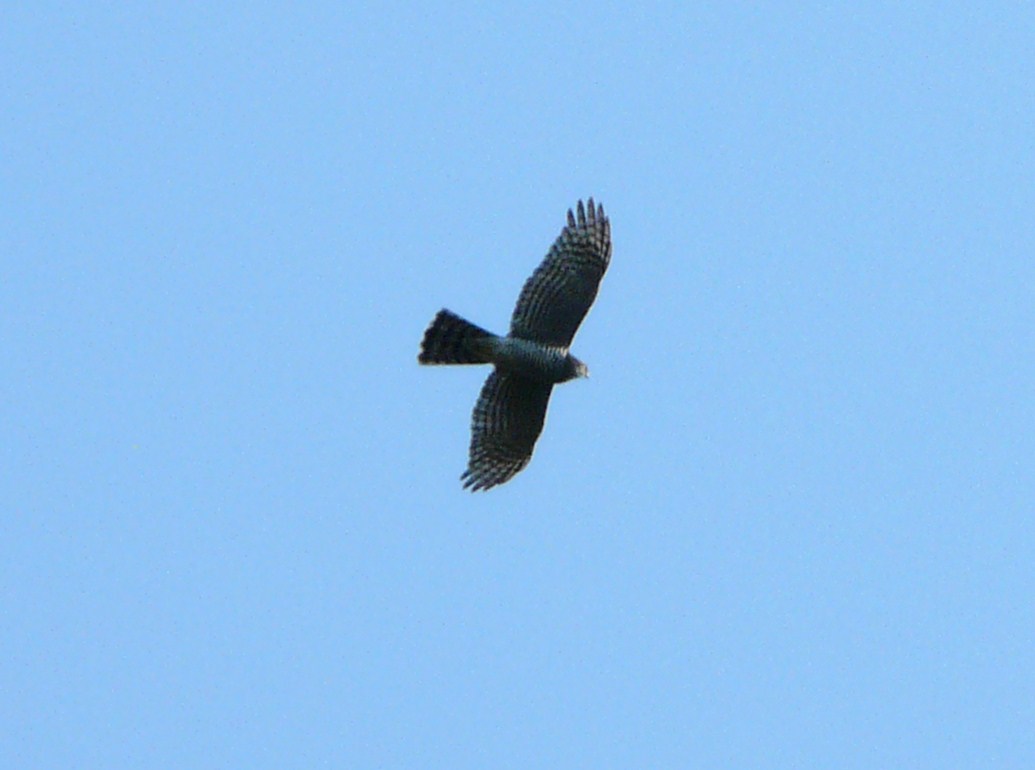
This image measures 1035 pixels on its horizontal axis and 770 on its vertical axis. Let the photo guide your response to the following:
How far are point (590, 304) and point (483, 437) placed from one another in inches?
82.8

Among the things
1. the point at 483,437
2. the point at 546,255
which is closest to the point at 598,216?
the point at 546,255

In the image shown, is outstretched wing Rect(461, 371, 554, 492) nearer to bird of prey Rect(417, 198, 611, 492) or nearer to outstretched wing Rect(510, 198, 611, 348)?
bird of prey Rect(417, 198, 611, 492)

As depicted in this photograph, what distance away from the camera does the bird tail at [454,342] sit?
32.0m

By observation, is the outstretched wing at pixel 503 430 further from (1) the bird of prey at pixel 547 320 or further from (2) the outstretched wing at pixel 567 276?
(2) the outstretched wing at pixel 567 276

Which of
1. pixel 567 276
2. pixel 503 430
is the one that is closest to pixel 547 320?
pixel 567 276

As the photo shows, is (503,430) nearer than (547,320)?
No

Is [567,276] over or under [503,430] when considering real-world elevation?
over

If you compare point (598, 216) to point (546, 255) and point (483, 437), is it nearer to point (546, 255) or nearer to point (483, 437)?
point (546, 255)

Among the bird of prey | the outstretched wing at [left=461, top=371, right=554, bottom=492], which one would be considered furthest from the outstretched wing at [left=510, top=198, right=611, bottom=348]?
the outstretched wing at [left=461, top=371, right=554, bottom=492]

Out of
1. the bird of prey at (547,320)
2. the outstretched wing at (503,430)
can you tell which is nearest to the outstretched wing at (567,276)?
the bird of prey at (547,320)

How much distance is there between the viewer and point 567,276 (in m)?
32.1

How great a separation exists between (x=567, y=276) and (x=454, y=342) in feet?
4.73

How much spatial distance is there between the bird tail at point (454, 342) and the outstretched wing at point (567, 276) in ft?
1.28

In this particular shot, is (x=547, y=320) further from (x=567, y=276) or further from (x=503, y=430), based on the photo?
(x=503, y=430)
